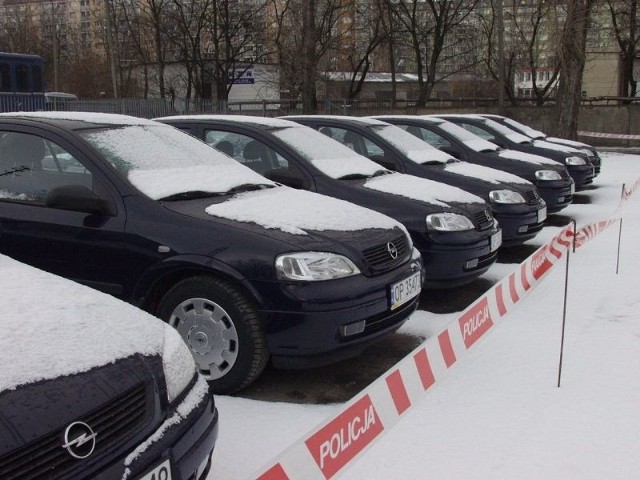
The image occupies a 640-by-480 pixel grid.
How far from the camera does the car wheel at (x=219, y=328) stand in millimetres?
3645

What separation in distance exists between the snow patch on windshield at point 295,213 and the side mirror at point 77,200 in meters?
0.60

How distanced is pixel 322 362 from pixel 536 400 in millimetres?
1209

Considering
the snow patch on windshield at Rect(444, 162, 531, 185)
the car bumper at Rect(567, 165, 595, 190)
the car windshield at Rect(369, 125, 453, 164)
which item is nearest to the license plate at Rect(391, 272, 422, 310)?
the car windshield at Rect(369, 125, 453, 164)

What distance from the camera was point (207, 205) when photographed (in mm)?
4012

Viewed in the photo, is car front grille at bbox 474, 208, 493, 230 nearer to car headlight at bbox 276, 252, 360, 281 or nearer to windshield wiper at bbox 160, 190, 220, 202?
car headlight at bbox 276, 252, 360, 281

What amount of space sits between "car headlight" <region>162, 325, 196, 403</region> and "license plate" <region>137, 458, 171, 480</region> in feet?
0.78

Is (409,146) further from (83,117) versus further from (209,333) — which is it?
(209,333)

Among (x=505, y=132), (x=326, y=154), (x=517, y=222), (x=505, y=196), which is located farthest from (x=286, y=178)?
(x=505, y=132)

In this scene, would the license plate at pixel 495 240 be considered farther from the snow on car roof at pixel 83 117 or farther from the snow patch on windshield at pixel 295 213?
the snow on car roof at pixel 83 117

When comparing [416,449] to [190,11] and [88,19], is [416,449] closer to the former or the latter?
[190,11]

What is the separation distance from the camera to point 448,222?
5496 millimetres

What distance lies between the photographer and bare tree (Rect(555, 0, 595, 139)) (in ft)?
60.2

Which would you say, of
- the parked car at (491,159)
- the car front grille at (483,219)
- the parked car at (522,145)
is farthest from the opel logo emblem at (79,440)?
the parked car at (522,145)

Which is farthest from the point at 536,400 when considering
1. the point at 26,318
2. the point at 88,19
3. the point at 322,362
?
the point at 88,19
